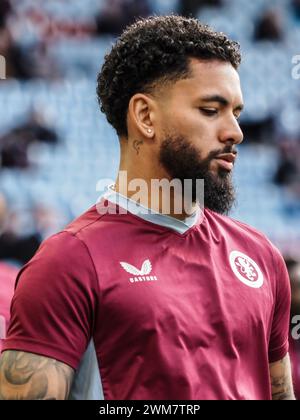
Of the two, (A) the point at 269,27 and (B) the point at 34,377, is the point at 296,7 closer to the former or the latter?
(A) the point at 269,27

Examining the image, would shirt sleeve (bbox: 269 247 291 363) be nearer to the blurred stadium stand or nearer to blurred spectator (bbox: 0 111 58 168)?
the blurred stadium stand

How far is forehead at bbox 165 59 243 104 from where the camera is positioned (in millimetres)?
1661

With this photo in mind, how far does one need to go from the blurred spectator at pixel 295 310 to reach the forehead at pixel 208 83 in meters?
2.15

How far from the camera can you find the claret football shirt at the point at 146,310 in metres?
1.51

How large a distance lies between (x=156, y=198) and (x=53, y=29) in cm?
285

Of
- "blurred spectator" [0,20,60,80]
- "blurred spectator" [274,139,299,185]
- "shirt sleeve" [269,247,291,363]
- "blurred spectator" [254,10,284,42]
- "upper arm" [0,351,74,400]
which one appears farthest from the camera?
"blurred spectator" [254,10,284,42]

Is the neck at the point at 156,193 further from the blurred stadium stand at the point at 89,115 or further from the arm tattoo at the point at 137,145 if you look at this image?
the blurred stadium stand at the point at 89,115

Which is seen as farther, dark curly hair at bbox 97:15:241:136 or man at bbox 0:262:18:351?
man at bbox 0:262:18:351

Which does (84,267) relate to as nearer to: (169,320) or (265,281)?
(169,320)

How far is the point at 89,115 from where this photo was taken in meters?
4.25

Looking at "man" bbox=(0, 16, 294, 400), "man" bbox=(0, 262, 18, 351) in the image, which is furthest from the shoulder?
"man" bbox=(0, 262, 18, 351)

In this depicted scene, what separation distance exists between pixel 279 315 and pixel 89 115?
2.64 meters

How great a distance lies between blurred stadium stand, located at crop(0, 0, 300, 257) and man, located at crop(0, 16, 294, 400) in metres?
2.29

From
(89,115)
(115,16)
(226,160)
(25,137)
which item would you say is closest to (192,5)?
(115,16)
